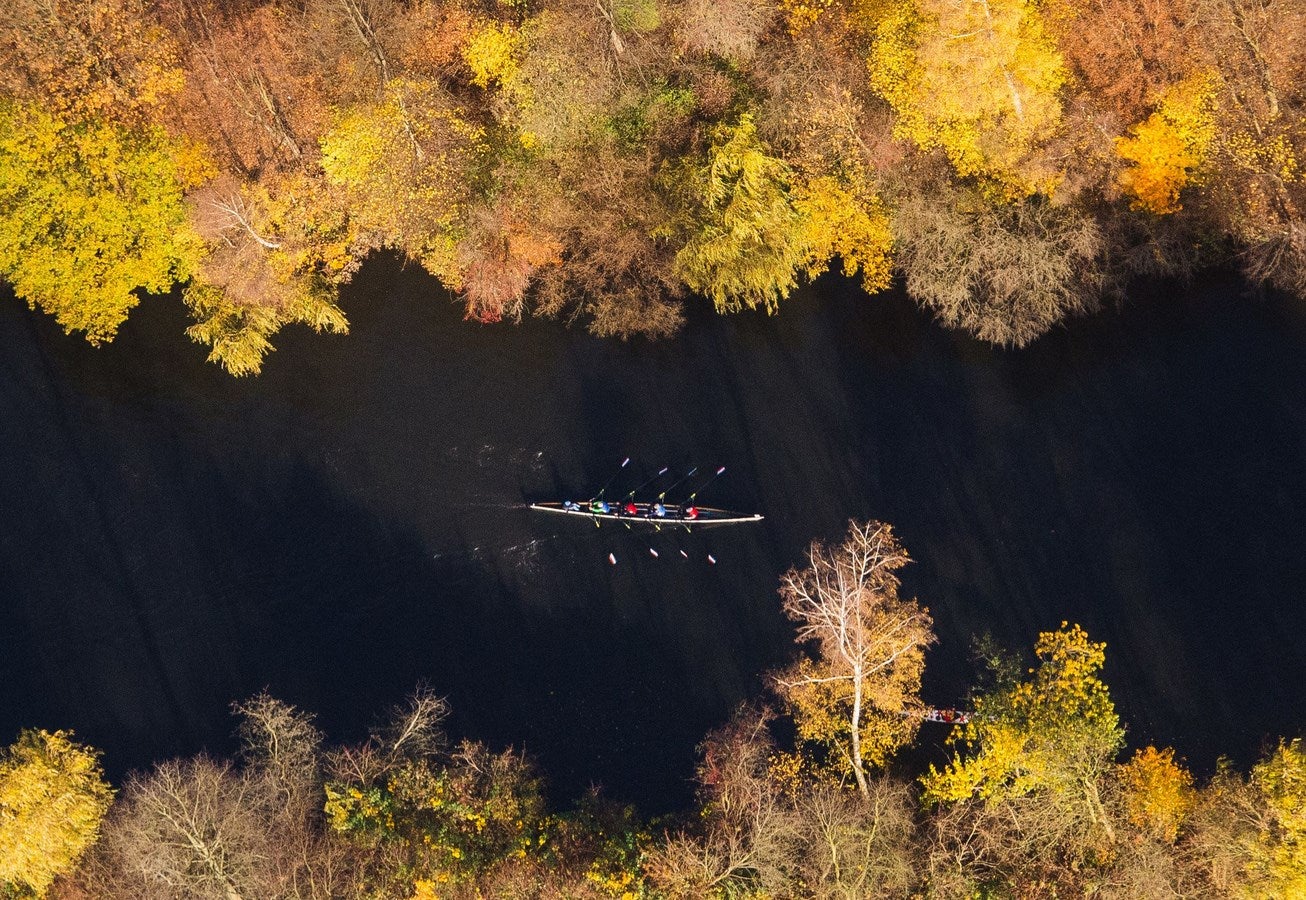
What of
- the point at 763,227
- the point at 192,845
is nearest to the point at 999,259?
the point at 763,227

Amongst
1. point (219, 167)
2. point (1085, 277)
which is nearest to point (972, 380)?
point (1085, 277)

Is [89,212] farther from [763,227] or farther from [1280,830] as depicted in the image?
[1280,830]

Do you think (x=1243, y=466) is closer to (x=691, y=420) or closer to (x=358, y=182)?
(x=691, y=420)

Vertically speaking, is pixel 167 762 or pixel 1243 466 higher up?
pixel 1243 466

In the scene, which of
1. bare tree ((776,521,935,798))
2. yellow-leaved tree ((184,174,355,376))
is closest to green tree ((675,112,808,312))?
bare tree ((776,521,935,798))

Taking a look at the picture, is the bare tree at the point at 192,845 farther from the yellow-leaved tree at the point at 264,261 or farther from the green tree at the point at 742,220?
the green tree at the point at 742,220

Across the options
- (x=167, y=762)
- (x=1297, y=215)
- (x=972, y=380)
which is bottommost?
(x=167, y=762)
